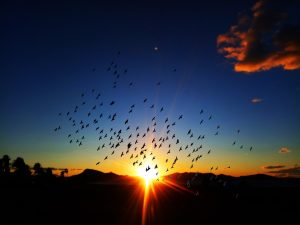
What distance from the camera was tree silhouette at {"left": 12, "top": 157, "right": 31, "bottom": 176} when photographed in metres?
144

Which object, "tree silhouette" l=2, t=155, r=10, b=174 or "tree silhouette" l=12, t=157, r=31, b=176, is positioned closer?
"tree silhouette" l=2, t=155, r=10, b=174

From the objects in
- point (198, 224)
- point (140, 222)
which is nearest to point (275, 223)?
point (198, 224)

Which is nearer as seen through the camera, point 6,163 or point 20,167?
point 6,163

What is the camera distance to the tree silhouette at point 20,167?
143975 millimetres

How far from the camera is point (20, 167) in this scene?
145750mm

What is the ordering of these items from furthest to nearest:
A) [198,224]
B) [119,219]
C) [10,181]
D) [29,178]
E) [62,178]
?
[62,178]
[29,178]
[10,181]
[119,219]
[198,224]

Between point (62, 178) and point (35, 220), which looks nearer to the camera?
point (35, 220)

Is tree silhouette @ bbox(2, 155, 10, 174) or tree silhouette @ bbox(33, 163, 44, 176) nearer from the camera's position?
tree silhouette @ bbox(2, 155, 10, 174)

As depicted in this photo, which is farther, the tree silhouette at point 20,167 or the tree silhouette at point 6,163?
the tree silhouette at point 20,167

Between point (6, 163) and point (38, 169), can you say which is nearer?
point (6, 163)

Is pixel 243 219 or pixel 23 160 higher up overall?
pixel 23 160

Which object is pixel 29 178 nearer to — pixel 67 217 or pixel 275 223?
pixel 67 217

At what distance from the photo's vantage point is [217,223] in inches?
1766

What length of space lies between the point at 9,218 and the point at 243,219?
31.9m
